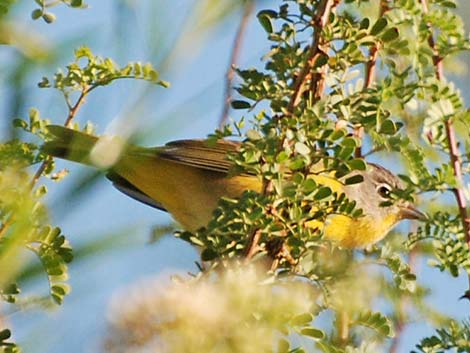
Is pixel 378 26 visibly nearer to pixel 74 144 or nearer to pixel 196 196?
pixel 74 144

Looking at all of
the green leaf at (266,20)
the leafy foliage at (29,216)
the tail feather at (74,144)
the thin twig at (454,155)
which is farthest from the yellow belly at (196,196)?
the leafy foliage at (29,216)

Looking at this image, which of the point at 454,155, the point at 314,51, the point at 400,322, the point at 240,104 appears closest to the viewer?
the point at 314,51

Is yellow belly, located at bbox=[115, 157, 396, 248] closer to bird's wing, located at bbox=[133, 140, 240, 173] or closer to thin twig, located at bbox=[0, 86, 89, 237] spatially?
bird's wing, located at bbox=[133, 140, 240, 173]

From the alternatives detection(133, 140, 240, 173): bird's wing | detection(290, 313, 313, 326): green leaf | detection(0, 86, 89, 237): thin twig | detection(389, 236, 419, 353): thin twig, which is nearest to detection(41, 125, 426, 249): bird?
detection(133, 140, 240, 173): bird's wing

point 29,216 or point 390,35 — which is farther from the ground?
point 390,35

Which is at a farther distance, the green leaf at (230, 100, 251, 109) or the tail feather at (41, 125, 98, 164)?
the green leaf at (230, 100, 251, 109)

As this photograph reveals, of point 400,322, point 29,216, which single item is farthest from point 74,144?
point 400,322

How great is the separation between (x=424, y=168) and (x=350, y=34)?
29 centimetres

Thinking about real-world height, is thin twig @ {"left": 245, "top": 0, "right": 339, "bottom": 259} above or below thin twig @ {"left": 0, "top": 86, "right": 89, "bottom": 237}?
above

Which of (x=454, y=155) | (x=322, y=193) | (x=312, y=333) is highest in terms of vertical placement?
(x=454, y=155)

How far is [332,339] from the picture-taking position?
4.81ft

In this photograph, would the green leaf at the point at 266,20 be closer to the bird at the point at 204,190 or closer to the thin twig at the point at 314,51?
the thin twig at the point at 314,51

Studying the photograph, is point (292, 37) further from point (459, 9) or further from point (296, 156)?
point (459, 9)

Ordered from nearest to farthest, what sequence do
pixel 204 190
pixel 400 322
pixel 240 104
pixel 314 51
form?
pixel 314 51 < pixel 240 104 < pixel 400 322 < pixel 204 190
